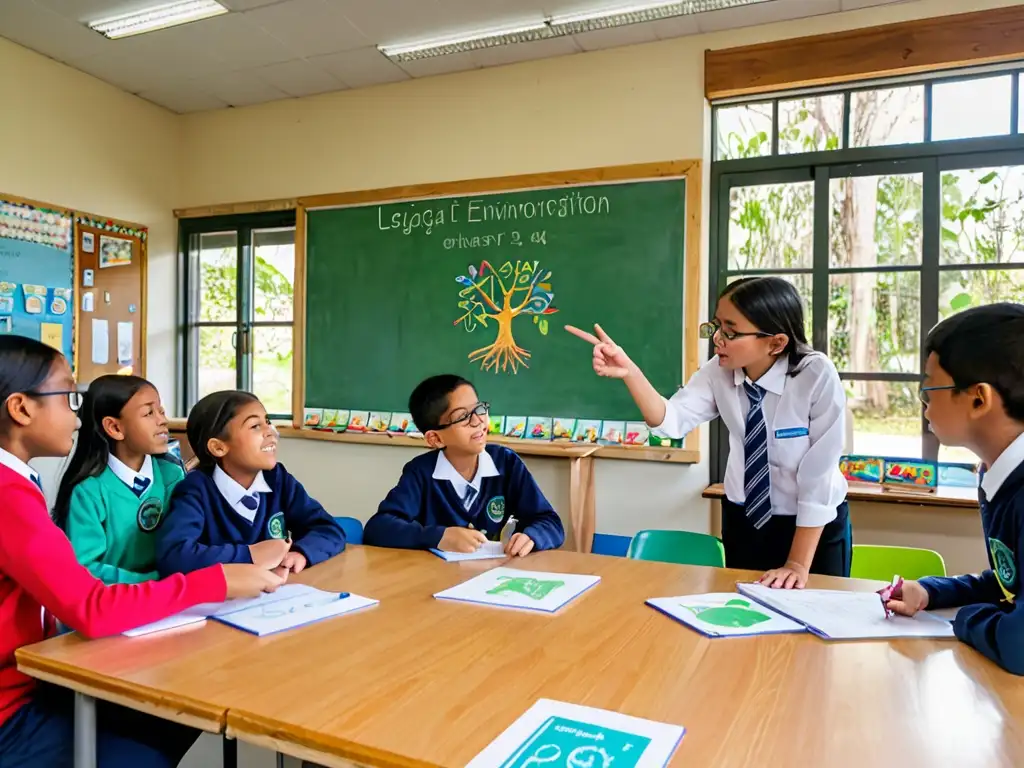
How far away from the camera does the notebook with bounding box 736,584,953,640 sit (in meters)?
1.21

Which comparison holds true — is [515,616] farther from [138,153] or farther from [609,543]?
[138,153]

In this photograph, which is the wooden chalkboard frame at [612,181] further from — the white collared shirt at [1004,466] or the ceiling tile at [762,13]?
the white collared shirt at [1004,466]

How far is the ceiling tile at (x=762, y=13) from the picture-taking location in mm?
3137

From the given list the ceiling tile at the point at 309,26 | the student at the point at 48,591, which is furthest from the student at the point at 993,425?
the ceiling tile at the point at 309,26

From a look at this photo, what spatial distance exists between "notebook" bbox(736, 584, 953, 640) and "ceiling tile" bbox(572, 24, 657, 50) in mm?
2801

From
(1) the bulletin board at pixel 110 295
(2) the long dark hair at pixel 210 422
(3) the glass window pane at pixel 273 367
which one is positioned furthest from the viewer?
(3) the glass window pane at pixel 273 367

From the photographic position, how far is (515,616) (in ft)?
4.38

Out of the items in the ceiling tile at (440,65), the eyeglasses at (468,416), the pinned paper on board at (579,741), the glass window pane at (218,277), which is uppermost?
the ceiling tile at (440,65)

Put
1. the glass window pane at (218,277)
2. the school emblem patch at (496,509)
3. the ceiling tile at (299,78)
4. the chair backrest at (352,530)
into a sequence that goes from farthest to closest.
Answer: the glass window pane at (218,277) < the ceiling tile at (299,78) < the chair backrest at (352,530) < the school emblem patch at (496,509)

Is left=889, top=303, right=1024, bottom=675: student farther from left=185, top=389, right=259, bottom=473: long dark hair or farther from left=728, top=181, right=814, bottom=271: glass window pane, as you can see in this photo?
left=728, top=181, right=814, bottom=271: glass window pane

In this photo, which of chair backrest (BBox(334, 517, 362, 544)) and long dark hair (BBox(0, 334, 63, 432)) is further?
chair backrest (BBox(334, 517, 362, 544))

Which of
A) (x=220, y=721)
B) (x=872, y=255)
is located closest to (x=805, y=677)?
(x=220, y=721)

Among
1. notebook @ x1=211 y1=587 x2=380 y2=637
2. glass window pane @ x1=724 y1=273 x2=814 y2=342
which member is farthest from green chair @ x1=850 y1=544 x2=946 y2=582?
glass window pane @ x1=724 y1=273 x2=814 y2=342

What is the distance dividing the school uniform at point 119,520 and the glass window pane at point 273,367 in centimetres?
267
